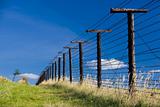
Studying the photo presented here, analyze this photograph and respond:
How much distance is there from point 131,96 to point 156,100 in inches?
64.9

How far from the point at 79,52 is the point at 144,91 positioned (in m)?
15.7

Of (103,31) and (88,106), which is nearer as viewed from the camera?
(88,106)

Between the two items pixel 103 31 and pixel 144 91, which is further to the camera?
pixel 103 31

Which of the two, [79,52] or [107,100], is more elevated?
[79,52]

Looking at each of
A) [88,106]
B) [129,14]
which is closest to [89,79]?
[129,14]

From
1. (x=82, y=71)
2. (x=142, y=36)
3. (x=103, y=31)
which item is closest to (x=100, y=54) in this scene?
(x=103, y=31)

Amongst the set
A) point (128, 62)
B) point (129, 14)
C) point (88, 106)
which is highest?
point (129, 14)

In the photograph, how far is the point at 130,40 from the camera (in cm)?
1554

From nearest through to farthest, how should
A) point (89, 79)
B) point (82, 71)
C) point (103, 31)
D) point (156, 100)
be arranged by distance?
point (156, 100) < point (103, 31) < point (89, 79) < point (82, 71)

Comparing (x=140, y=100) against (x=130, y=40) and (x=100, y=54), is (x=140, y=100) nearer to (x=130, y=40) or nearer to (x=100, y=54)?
(x=130, y=40)

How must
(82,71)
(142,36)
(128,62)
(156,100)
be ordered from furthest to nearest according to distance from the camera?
1. (82,71)
2. (128,62)
3. (142,36)
4. (156,100)

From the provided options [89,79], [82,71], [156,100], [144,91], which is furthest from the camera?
[82,71]

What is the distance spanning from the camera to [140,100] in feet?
39.2

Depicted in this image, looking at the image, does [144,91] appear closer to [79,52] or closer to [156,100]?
[156,100]
